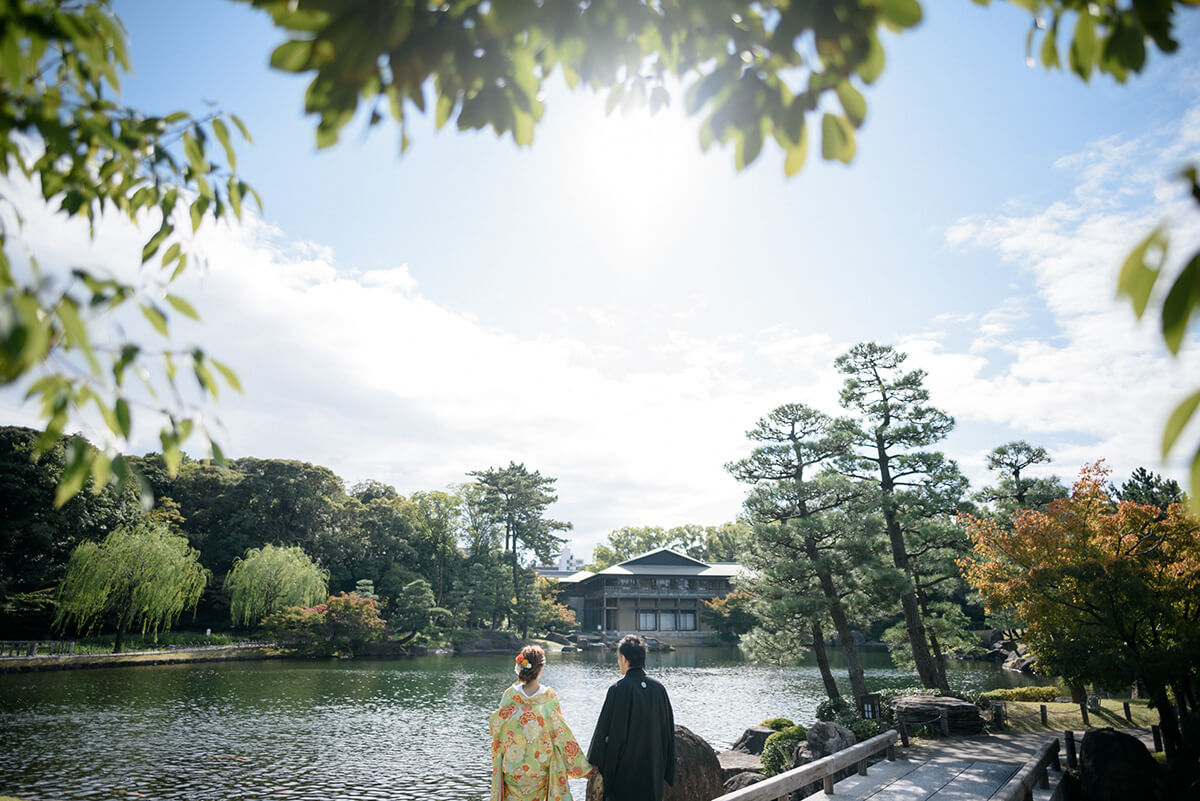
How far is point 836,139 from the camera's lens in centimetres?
135

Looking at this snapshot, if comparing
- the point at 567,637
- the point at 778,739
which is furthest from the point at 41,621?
the point at 778,739

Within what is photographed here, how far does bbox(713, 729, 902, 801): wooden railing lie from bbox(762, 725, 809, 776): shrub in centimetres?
238

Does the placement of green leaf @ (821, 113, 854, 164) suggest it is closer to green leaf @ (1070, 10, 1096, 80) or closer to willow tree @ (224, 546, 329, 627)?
green leaf @ (1070, 10, 1096, 80)

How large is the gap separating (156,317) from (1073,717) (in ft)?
50.9

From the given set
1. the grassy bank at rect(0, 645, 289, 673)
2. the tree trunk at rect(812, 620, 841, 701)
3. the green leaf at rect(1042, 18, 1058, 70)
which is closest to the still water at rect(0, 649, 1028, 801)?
the grassy bank at rect(0, 645, 289, 673)

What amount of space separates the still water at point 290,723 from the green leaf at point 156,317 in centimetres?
923

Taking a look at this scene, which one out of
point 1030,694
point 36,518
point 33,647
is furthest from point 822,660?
point 36,518

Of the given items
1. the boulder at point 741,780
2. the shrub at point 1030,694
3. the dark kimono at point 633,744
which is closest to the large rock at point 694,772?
the boulder at point 741,780

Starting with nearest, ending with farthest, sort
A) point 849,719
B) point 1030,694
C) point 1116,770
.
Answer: point 1116,770, point 849,719, point 1030,694

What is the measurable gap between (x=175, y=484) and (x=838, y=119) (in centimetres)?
3902

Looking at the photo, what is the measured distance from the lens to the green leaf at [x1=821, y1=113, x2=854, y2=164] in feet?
4.38

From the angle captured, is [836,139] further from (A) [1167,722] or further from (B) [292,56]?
(A) [1167,722]

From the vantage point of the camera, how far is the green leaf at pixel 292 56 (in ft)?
3.98

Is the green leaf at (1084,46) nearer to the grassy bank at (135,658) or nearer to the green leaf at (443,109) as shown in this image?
the green leaf at (443,109)
